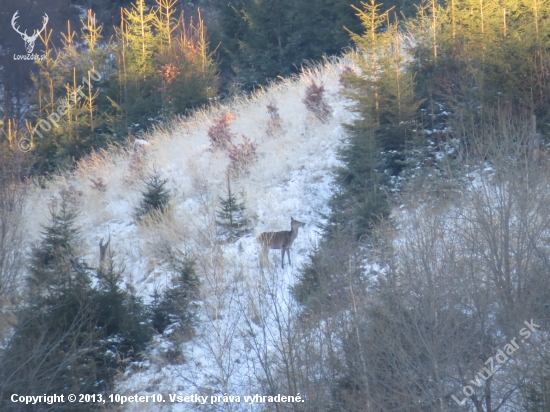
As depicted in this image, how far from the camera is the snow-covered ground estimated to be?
341 inches

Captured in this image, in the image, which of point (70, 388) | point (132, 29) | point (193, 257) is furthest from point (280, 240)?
point (132, 29)

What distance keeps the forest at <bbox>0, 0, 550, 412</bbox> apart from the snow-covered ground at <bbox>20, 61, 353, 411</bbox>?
0.22ft

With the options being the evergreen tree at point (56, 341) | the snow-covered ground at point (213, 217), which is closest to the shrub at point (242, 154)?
the snow-covered ground at point (213, 217)

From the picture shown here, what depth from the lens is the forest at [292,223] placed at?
7.11 meters

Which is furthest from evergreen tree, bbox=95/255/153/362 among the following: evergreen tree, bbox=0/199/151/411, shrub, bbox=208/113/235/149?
shrub, bbox=208/113/235/149

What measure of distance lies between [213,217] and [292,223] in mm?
1556

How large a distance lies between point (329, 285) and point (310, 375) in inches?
59.5

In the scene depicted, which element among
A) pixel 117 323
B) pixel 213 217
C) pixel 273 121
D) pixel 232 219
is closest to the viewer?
pixel 117 323

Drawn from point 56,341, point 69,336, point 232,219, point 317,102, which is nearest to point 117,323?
point 69,336

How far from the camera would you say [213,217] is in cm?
1133

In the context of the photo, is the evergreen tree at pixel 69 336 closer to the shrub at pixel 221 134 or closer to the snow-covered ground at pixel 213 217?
the snow-covered ground at pixel 213 217

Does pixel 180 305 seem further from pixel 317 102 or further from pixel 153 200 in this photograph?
pixel 317 102

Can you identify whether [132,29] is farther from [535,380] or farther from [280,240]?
[535,380]

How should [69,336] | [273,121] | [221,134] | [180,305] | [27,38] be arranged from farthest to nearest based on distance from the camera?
[27,38], [273,121], [221,134], [180,305], [69,336]
